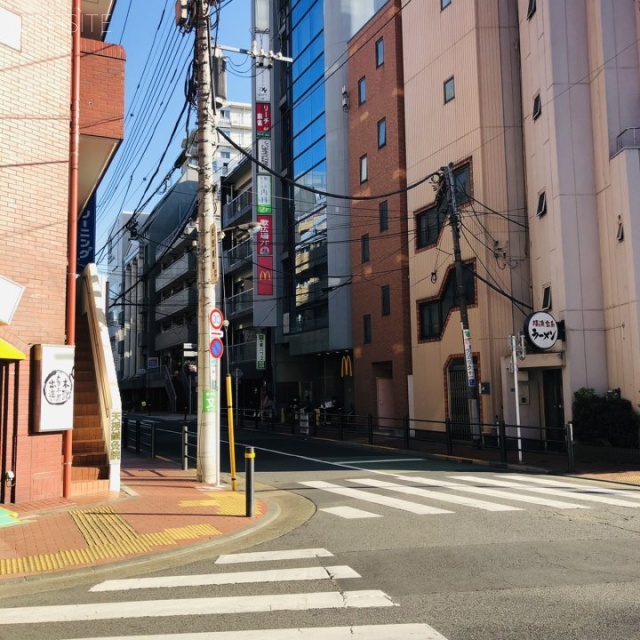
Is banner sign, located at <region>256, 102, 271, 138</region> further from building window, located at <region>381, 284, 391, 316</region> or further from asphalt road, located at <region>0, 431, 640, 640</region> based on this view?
asphalt road, located at <region>0, 431, 640, 640</region>

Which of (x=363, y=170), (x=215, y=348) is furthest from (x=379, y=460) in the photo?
(x=363, y=170)

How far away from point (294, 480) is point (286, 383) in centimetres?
2521

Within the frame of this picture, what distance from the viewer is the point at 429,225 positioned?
25.7m

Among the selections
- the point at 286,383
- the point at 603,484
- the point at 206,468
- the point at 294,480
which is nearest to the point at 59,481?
the point at 206,468

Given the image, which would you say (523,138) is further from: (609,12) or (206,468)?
(206,468)

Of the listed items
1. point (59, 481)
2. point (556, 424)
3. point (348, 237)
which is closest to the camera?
point (59, 481)

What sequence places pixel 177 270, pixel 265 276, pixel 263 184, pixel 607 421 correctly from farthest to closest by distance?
pixel 177 270 < pixel 265 276 < pixel 263 184 < pixel 607 421

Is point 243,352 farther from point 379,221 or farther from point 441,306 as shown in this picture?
point 441,306

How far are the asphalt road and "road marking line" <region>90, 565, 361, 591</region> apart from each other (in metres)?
0.03

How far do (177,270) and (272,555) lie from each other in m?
50.5

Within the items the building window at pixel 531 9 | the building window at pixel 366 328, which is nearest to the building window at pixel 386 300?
the building window at pixel 366 328

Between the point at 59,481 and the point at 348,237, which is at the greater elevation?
the point at 348,237

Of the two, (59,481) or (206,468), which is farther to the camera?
(206,468)

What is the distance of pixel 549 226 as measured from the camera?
1983 cm
